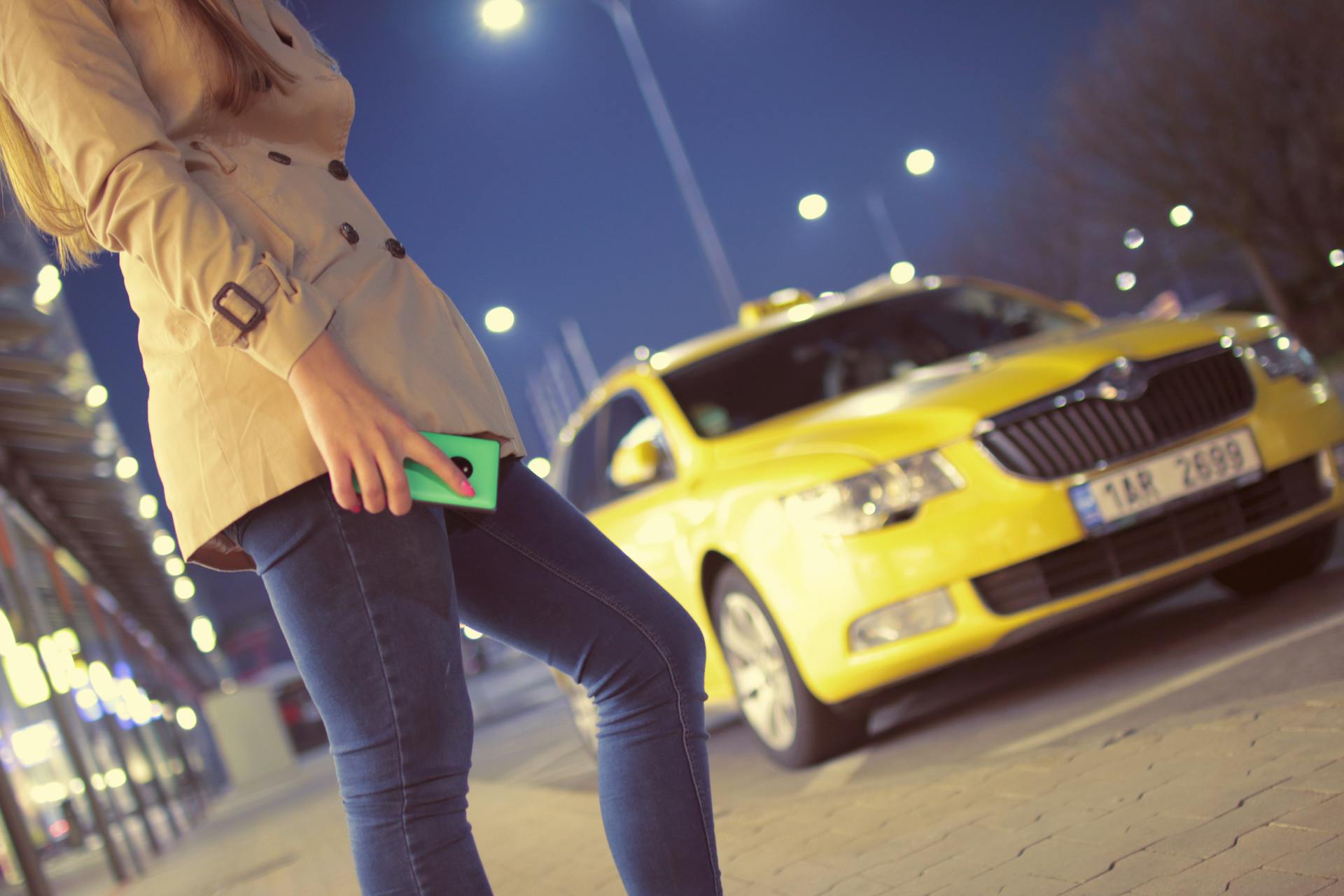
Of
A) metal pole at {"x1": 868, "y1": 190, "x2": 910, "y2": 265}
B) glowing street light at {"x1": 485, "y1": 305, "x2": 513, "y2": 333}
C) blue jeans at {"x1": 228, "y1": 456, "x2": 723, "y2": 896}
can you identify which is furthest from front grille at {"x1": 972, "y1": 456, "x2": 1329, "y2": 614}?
metal pole at {"x1": 868, "y1": 190, "x2": 910, "y2": 265}

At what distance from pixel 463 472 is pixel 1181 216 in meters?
28.4

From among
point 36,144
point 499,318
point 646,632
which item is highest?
point 499,318

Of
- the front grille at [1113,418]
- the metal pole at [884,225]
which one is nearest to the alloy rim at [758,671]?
the front grille at [1113,418]

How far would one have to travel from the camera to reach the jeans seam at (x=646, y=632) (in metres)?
2.06

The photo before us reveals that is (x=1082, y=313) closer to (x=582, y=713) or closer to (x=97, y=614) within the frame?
(x=582, y=713)

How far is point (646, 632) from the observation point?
6.82ft

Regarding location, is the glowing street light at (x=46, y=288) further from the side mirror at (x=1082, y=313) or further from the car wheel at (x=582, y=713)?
the side mirror at (x=1082, y=313)

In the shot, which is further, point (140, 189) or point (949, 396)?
point (949, 396)

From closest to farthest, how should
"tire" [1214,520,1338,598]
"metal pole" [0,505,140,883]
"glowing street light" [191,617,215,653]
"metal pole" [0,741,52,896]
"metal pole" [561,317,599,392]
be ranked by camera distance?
"tire" [1214,520,1338,598] → "metal pole" [0,741,52,896] → "metal pole" [0,505,140,883] → "metal pole" [561,317,599,392] → "glowing street light" [191,617,215,653]

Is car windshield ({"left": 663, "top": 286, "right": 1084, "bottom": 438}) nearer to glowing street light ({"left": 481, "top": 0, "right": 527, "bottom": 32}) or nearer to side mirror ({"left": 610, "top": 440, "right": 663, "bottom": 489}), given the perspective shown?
side mirror ({"left": 610, "top": 440, "right": 663, "bottom": 489})

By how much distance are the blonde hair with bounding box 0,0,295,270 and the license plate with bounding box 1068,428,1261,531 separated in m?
3.32

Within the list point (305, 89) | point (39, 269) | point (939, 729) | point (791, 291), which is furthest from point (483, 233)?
point (305, 89)

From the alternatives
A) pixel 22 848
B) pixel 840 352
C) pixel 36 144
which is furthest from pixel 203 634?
pixel 36 144

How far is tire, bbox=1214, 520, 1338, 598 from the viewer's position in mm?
5668
